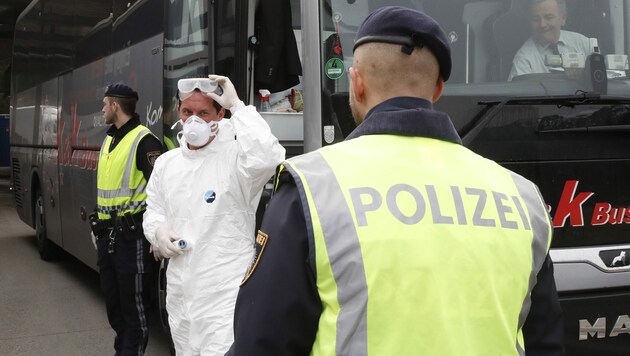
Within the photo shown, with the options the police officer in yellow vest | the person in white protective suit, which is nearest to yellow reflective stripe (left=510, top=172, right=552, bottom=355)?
the person in white protective suit

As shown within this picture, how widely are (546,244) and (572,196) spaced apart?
2.18 meters

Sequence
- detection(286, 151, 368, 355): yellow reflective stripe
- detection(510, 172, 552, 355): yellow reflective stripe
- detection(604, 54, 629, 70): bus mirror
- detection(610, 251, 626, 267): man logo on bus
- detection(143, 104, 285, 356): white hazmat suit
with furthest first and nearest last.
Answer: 1. detection(604, 54, 629, 70): bus mirror
2. detection(610, 251, 626, 267): man logo on bus
3. detection(143, 104, 285, 356): white hazmat suit
4. detection(510, 172, 552, 355): yellow reflective stripe
5. detection(286, 151, 368, 355): yellow reflective stripe

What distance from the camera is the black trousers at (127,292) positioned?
494 cm

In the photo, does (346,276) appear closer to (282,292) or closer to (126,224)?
(282,292)

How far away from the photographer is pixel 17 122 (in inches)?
473

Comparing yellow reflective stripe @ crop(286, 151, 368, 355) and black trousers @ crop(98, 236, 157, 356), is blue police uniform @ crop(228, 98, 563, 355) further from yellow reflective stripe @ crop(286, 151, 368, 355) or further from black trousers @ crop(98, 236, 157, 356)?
black trousers @ crop(98, 236, 157, 356)

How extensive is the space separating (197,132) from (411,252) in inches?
89.8

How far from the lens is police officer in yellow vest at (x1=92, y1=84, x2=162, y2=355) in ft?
16.2

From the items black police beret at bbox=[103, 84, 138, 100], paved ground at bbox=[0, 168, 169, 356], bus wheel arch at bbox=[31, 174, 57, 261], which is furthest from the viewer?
bus wheel arch at bbox=[31, 174, 57, 261]

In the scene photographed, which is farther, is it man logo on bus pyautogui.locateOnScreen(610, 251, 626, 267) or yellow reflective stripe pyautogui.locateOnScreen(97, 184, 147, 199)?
yellow reflective stripe pyautogui.locateOnScreen(97, 184, 147, 199)

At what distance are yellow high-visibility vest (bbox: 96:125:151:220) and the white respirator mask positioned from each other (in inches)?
54.6

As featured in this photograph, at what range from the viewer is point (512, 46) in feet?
12.8

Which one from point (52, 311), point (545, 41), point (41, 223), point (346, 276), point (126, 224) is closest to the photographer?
point (346, 276)

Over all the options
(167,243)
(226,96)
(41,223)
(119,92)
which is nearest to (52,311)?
(41,223)
